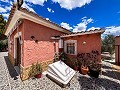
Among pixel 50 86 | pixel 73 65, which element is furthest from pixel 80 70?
pixel 50 86

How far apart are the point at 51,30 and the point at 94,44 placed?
4832 millimetres

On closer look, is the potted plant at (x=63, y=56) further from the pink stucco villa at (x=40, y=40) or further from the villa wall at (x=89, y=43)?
the villa wall at (x=89, y=43)

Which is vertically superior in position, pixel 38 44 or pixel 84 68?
pixel 38 44

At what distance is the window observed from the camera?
1150 cm

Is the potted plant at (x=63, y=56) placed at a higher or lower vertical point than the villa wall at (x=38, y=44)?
lower

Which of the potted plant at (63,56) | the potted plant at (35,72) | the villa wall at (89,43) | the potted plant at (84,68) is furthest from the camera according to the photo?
the potted plant at (63,56)

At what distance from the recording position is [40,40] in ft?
30.7

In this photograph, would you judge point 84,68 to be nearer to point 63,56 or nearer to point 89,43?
point 89,43

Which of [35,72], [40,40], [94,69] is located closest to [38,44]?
[40,40]

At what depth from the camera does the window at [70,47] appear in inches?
453

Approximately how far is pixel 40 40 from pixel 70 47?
425 cm

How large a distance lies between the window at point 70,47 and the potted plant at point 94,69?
2519mm

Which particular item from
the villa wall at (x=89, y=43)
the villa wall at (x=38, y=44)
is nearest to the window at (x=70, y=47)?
the villa wall at (x=89, y=43)

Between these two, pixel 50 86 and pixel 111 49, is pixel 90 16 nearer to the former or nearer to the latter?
pixel 111 49
